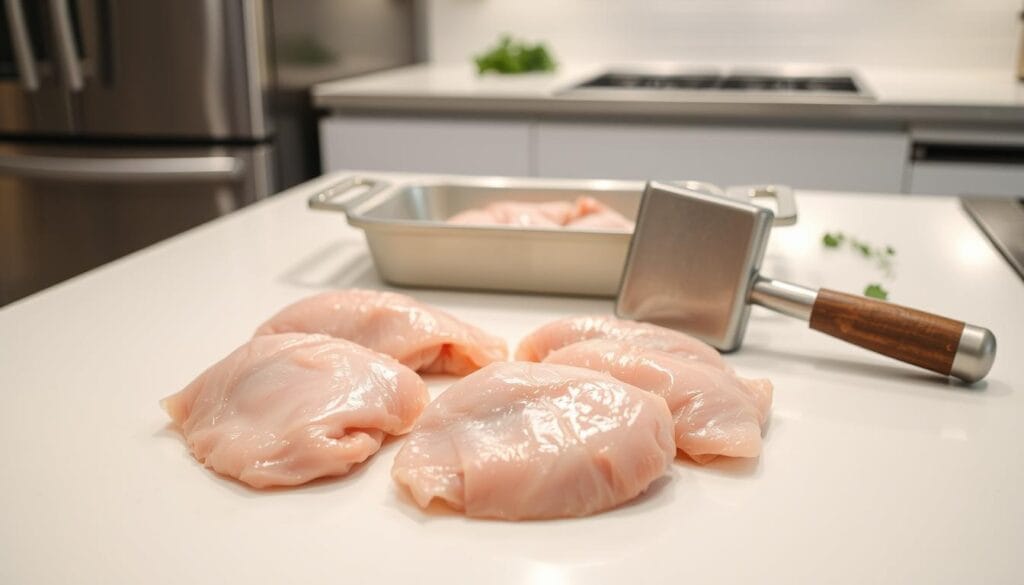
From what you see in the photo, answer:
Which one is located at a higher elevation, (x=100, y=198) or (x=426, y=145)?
(x=426, y=145)

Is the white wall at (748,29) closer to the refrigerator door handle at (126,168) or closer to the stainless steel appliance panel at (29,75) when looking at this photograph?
the refrigerator door handle at (126,168)

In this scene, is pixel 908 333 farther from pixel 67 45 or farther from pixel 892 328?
pixel 67 45

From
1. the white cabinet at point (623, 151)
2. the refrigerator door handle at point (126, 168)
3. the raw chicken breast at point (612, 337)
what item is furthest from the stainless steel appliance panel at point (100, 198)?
the raw chicken breast at point (612, 337)

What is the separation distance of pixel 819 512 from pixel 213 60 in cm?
190

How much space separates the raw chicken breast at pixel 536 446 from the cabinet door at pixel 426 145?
159 cm

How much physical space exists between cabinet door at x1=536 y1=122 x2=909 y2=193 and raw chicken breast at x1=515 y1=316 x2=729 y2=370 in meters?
1.37

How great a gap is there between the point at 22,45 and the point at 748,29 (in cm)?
210

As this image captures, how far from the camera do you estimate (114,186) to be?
87.9 inches

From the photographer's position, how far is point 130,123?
86.0 inches

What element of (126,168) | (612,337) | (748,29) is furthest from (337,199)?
(748,29)

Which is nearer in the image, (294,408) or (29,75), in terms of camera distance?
(294,408)

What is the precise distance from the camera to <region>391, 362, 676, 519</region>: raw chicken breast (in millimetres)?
609

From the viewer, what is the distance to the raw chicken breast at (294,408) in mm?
646

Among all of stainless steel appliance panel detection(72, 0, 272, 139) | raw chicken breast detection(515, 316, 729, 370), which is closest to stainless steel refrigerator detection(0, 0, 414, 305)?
stainless steel appliance panel detection(72, 0, 272, 139)
